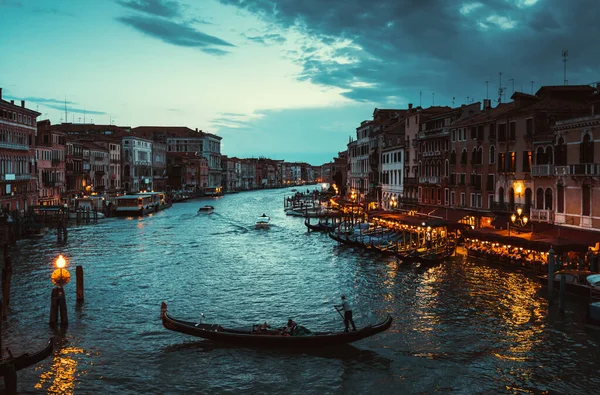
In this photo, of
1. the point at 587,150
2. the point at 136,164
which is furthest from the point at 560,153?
the point at 136,164

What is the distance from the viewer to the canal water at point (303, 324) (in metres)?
14.2

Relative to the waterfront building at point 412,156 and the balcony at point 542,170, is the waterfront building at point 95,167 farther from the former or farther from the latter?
the balcony at point 542,170

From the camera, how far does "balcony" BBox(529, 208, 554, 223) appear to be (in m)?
27.9

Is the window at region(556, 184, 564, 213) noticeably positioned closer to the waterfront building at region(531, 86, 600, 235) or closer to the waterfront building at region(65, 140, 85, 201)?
the waterfront building at region(531, 86, 600, 235)

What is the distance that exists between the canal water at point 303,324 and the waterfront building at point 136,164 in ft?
213

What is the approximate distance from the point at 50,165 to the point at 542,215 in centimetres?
5289

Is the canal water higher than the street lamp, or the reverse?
the street lamp

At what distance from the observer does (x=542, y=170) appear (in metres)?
28.7

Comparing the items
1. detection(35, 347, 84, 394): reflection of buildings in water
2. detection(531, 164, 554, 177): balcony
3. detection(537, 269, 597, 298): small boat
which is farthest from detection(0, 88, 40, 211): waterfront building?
detection(537, 269, 597, 298): small boat

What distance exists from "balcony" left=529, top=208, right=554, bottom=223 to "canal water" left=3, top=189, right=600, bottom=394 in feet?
12.1

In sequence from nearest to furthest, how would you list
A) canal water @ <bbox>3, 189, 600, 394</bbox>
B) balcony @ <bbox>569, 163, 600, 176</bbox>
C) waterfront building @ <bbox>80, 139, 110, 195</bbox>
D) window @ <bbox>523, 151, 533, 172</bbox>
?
canal water @ <bbox>3, 189, 600, 394</bbox>, balcony @ <bbox>569, 163, 600, 176</bbox>, window @ <bbox>523, 151, 533, 172</bbox>, waterfront building @ <bbox>80, 139, 110, 195</bbox>

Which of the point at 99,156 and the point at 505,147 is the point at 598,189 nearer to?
the point at 505,147

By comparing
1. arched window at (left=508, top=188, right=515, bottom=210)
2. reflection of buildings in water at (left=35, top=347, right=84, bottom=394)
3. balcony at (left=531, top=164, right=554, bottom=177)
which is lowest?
reflection of buildings in water at (left=35, top=347, right=84, bottom=394)

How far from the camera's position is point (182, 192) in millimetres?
113062
